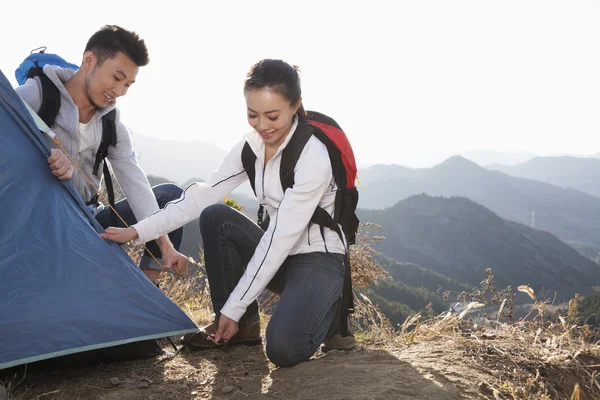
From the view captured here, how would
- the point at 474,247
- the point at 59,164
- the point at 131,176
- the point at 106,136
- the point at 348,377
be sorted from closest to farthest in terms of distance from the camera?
the point at 348,377, the point at 59,164, the point at 106,136, the point at 131,176, the point at 474,247

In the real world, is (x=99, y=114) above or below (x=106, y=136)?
above

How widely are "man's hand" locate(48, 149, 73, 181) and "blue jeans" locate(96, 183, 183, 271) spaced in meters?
0.58

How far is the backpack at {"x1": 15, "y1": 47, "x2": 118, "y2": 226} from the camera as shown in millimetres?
2889

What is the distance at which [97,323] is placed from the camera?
2.34 m

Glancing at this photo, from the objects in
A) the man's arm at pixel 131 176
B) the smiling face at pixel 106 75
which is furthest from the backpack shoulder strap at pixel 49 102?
the man's arm at pixel 131 176

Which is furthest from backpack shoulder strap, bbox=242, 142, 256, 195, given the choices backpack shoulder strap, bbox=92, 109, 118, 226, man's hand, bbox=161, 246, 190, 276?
backpack shoulder strap, bbox=92, 109, 118, 226

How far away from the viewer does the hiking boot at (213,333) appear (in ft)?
9.70

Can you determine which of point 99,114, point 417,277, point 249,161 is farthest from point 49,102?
point 417,277

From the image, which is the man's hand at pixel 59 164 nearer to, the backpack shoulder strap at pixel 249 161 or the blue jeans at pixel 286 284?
the blue jeans at pixel 286 284

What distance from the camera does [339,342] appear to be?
2873mm

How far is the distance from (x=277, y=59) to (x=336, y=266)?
1.20m

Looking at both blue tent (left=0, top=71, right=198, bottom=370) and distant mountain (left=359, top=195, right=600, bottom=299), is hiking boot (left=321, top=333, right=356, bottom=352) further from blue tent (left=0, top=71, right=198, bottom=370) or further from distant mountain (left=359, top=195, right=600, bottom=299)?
distant mountain (left=359, top=195, right=600, bottom=299)

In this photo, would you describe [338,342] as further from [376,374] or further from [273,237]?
[273,237]

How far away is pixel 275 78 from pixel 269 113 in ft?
0.60
